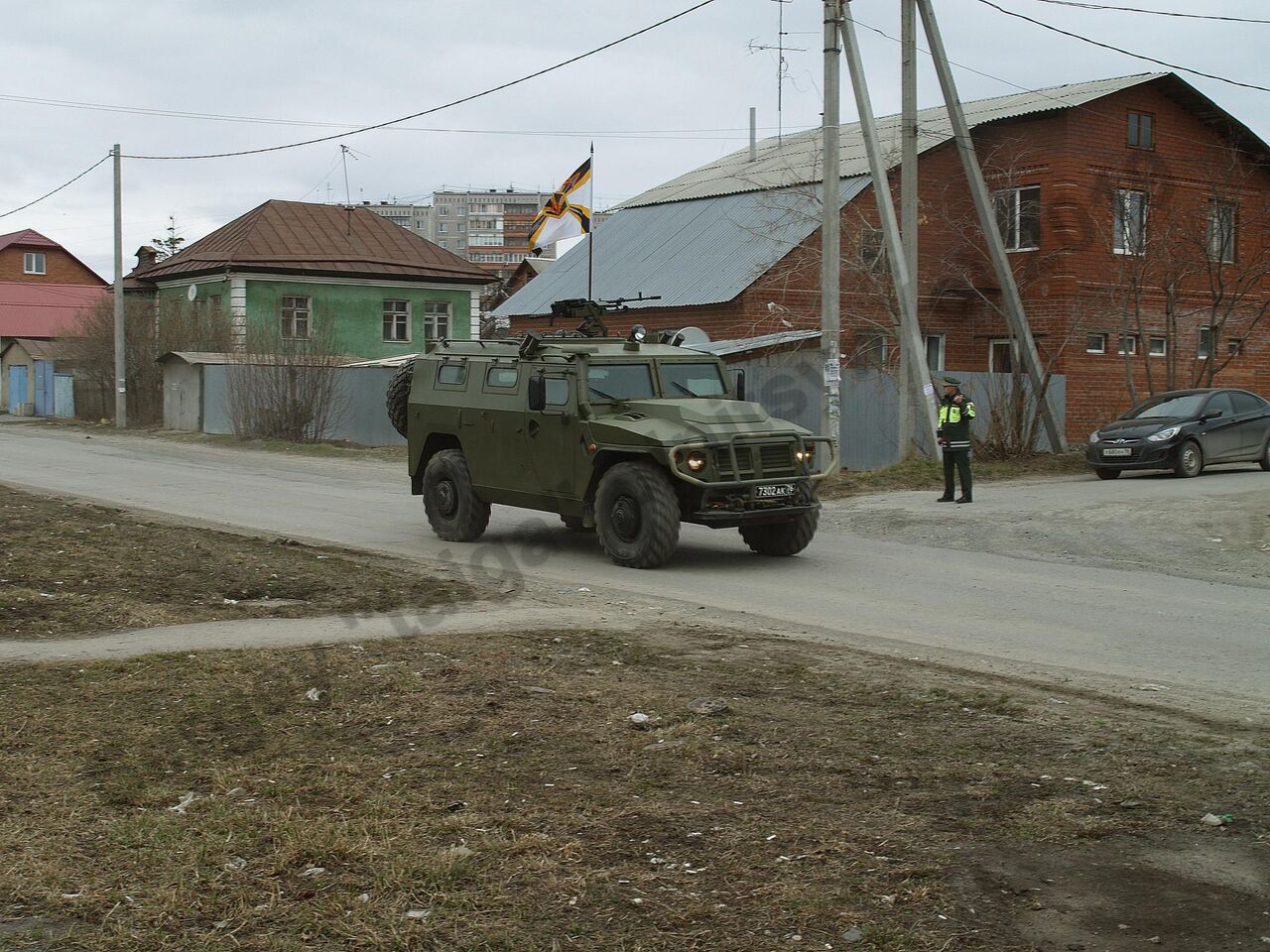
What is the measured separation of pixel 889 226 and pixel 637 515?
9.39 metres

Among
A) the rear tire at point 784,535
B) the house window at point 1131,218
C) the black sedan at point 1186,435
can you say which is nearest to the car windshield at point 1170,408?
the black sedan at point 1186,435

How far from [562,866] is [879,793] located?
145 centimetres

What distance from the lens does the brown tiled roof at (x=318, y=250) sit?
4522cm

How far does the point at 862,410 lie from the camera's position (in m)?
22.8

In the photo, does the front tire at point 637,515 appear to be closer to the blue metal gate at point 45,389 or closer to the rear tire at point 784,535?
the rear tire at point 784,535

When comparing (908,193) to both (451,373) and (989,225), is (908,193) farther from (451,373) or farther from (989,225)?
(451,373)

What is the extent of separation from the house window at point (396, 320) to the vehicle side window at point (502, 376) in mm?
34827

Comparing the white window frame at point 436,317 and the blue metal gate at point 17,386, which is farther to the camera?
the blue metal gate at point 17,386

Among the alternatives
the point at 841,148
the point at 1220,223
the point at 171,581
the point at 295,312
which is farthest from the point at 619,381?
the point at 295,312

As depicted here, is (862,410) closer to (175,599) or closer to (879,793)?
(175,599)

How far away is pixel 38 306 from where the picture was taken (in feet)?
212

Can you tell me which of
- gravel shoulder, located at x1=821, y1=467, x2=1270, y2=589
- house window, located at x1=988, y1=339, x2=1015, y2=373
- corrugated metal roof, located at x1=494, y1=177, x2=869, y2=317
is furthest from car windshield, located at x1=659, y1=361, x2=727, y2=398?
house window, located at x1=988, y1=339, x2=1015, y2=373

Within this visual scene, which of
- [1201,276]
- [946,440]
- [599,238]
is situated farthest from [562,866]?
[599,238]

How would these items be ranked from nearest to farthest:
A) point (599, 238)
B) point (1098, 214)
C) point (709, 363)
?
point (709, 363)
point (1098, 214)
point (599, 238)
